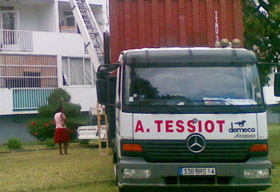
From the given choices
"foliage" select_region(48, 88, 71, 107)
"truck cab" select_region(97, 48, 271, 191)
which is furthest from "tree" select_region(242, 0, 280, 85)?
"foliage" select_region(48, 88, 71, 107)

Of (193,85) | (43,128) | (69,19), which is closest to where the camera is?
(193,85)

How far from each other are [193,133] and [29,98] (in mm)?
17910

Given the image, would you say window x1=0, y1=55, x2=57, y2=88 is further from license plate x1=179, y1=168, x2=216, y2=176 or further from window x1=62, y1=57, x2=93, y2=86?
license plate x1=179, y1=168, x2=216, y2=176

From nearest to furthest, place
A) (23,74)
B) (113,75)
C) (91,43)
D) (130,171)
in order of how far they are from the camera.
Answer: (130,171) < (113,75) < (91,43) < (23,74)

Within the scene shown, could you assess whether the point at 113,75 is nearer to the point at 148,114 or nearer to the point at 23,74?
the point at 148,114

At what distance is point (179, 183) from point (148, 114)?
1.11 metres

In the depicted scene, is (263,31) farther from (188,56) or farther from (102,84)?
(102,84)

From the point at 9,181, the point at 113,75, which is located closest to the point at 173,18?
the point at 113,75

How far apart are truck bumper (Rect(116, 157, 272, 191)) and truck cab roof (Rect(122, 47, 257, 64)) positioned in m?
1.51

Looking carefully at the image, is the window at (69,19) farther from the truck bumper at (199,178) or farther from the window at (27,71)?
the truck bumper at (199,178)

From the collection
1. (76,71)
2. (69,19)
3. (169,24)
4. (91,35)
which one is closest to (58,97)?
(76,71)

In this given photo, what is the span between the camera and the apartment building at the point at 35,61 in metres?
24.2

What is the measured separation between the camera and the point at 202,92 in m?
7.86

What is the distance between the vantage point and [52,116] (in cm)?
2341
